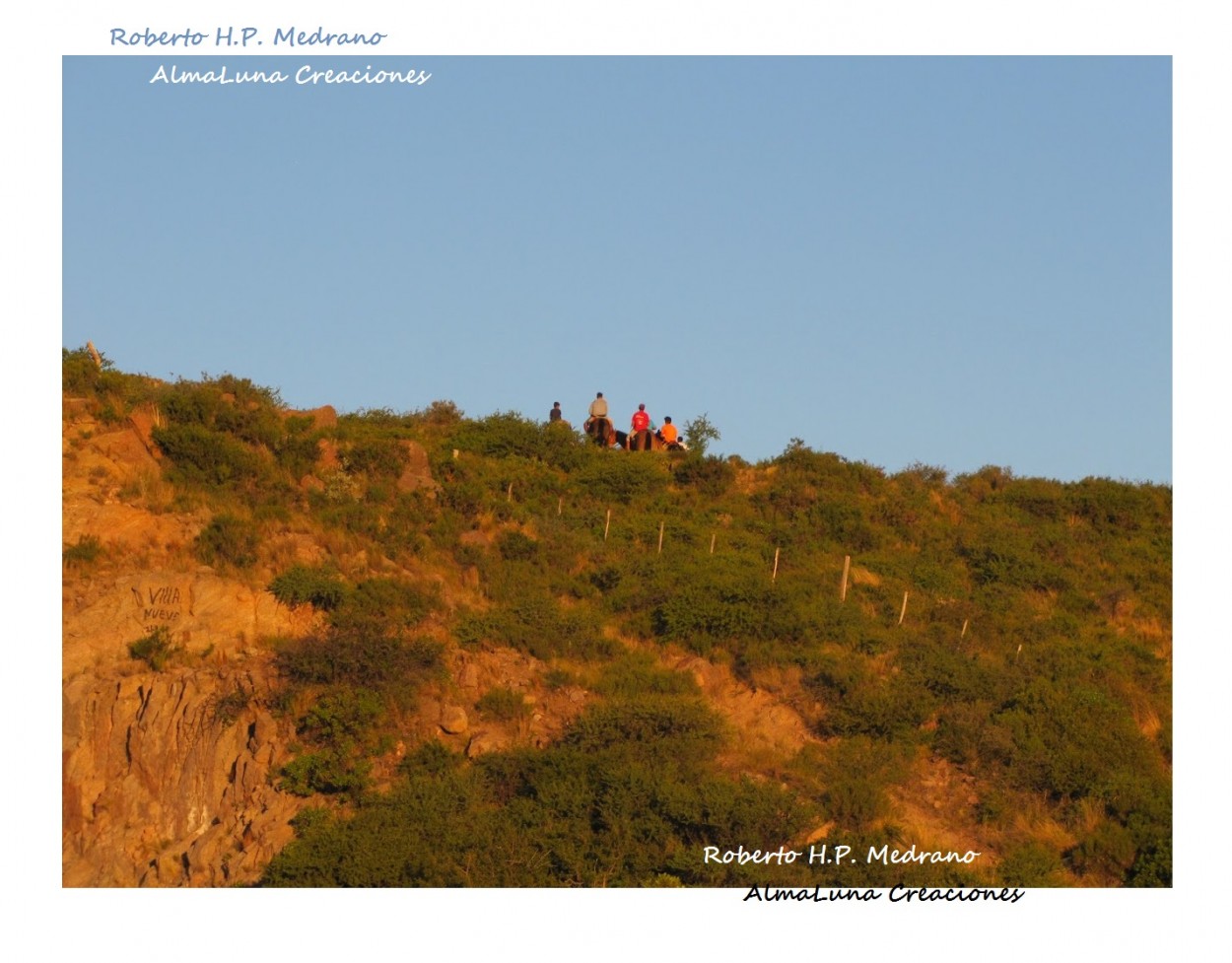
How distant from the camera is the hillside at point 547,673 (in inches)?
699

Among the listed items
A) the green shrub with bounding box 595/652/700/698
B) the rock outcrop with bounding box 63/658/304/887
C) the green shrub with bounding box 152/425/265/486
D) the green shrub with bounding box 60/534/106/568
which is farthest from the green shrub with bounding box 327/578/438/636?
the green shrub with bounding box 152/425/265/486

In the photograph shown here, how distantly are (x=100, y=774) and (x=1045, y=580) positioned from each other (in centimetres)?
1756

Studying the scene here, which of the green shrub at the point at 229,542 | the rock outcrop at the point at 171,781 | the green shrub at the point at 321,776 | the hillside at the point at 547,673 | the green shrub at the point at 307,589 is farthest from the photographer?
the green shrub at the point at 229,542

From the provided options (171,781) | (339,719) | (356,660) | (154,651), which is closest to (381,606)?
(356,660)

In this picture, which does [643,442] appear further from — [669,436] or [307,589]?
[307,589]

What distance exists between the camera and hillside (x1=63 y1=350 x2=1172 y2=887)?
17.8 metres

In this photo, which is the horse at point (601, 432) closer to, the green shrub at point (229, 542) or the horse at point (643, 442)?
the horse at point (643, 442)

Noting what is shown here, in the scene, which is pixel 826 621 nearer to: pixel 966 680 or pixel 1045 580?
pixel 966 680

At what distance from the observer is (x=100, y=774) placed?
18.1m

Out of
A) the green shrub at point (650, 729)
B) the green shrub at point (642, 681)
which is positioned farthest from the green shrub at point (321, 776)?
the green shrub at point (642, 681)

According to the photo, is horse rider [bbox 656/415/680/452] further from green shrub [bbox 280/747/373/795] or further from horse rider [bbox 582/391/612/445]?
green shrub [bbox 280/747/373/795]

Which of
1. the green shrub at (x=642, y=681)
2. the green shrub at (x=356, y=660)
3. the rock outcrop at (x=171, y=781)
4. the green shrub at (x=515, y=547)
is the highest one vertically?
the green shrub at (x=515, y=547)

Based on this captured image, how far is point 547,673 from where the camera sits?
2138cm
